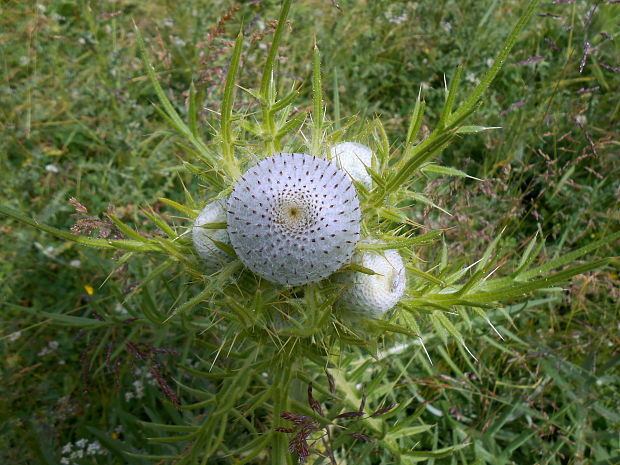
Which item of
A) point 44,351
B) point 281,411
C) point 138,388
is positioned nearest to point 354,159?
point 281,411

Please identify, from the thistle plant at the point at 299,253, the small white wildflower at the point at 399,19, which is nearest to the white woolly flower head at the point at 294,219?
the thistle plant at the point at 299,253

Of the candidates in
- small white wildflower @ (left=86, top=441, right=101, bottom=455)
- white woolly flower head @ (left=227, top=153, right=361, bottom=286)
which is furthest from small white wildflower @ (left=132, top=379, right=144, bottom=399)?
white woolly flower head @ (left=227, top=153, right=361, bottom=286)

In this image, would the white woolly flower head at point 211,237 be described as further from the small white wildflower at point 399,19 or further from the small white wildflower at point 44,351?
the small white wildflower at point 399,19

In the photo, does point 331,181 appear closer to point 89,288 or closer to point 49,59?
point 89,288

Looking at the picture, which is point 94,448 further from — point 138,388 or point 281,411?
point 281,411

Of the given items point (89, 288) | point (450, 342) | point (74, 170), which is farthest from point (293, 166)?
point (74, 170)

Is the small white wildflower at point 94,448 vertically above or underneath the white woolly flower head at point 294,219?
underneath
